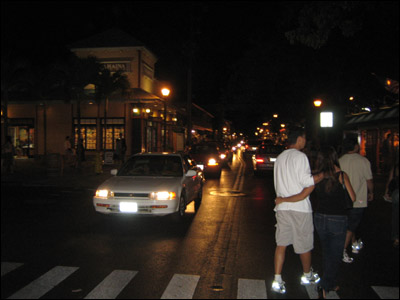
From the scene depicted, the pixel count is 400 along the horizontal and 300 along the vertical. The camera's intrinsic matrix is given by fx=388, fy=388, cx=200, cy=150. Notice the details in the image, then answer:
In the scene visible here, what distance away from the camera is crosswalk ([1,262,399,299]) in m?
4.58

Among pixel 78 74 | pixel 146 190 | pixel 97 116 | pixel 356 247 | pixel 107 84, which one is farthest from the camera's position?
Answer: pixel 97 116

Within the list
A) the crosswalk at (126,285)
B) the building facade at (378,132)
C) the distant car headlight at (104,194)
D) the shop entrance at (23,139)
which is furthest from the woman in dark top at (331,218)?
the shop entrance at (23,139)

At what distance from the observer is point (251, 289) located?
4828 millimetres

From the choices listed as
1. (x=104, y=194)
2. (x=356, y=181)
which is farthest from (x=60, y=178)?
(x=356, y=181)

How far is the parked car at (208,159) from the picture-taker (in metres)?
19.2

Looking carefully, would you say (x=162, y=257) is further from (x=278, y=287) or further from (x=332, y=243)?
(x=332, y=243)

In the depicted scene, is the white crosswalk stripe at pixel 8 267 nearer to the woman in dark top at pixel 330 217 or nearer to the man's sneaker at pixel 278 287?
the man's sneaker at pixel 278 287

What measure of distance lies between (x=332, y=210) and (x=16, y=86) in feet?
75.4

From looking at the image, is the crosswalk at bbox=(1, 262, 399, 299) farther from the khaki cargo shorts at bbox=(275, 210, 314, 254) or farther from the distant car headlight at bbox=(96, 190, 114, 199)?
the distant car headlight at bbox=(96, 190, 114, 199)

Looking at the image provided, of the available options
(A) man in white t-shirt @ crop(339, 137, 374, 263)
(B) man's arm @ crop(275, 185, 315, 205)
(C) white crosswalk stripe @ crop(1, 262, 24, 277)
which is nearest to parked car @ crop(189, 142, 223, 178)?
(A) man in white t-shirt @ crop(339, 137, 374, 263)

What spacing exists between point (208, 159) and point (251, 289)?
48.1ft

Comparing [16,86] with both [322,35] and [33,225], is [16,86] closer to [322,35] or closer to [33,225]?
[33,225]

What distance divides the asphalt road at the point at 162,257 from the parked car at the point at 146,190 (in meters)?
0.44

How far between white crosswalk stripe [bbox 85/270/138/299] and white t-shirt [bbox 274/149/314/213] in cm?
219
